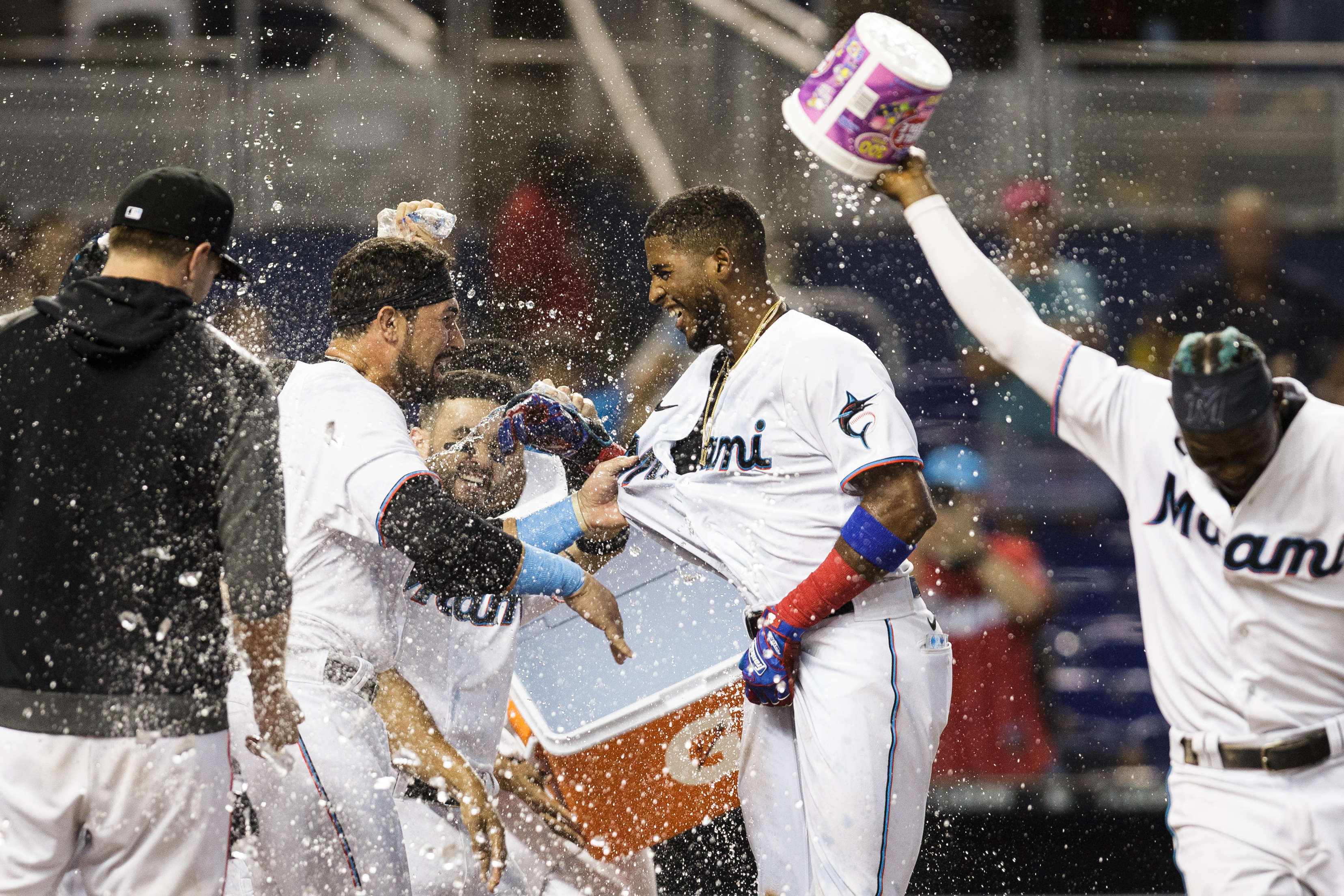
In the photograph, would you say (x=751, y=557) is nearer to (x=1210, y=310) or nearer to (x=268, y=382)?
(x=268, y=382)

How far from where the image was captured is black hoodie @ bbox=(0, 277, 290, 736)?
3150mm

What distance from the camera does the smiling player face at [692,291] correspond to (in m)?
4.17

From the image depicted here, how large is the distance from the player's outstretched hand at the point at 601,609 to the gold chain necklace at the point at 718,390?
0.53m

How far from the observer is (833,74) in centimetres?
338

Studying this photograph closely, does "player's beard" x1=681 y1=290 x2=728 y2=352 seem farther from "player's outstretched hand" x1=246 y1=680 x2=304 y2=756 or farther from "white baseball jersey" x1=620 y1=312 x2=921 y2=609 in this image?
"player's outstretched hand" x1=246 y1=680 x2=304 y2=756

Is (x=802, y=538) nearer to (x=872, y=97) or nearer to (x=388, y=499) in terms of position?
(x=388, y=499)

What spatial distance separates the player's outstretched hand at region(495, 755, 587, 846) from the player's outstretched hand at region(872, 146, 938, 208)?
93.3 inches

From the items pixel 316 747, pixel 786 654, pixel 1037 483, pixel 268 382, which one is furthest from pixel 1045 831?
pixel 268 382

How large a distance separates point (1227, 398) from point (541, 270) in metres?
4.90

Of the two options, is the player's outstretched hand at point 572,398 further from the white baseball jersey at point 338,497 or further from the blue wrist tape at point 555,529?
the white baseball jersey at point 338,497

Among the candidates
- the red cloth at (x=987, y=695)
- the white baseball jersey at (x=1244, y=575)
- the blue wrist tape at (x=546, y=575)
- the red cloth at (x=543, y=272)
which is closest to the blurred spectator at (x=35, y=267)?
the red cloth at (x=543, y=272)

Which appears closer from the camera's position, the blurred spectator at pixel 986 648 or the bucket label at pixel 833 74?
the bucket label at pixel 833 74

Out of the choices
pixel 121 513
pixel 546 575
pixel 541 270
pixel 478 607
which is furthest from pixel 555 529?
pixel 541 270

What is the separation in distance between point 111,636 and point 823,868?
1.91 m
